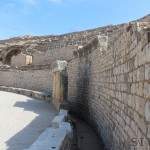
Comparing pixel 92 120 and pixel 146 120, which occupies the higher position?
pixel 146 120

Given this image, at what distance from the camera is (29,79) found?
74.8 feet

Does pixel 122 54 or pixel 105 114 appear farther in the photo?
pixel 105 114

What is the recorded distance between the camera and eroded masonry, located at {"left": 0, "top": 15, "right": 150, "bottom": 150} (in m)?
4.62

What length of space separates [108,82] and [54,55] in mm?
17517

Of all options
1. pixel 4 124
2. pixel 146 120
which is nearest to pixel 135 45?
pixel 146 120

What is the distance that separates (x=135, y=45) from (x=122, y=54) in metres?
1.59

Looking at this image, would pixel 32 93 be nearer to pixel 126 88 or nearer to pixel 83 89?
pixel 83 89

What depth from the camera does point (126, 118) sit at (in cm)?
604

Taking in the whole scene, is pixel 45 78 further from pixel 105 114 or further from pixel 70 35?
pixel 70 35


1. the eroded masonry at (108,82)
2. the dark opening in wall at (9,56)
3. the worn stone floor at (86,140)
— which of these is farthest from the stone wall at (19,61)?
the worn stone floor at (86,140)

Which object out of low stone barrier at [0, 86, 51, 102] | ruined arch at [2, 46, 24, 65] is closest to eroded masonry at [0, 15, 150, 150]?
low stone barrier at [0, 86, 51, 102]

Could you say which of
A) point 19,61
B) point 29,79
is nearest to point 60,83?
point 29,79

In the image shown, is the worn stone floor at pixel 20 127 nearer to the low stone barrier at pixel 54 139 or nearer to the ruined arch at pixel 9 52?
the low stone barrier at pixel 54 139

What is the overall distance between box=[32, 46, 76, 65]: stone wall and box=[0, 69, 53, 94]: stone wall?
11.3 ft
